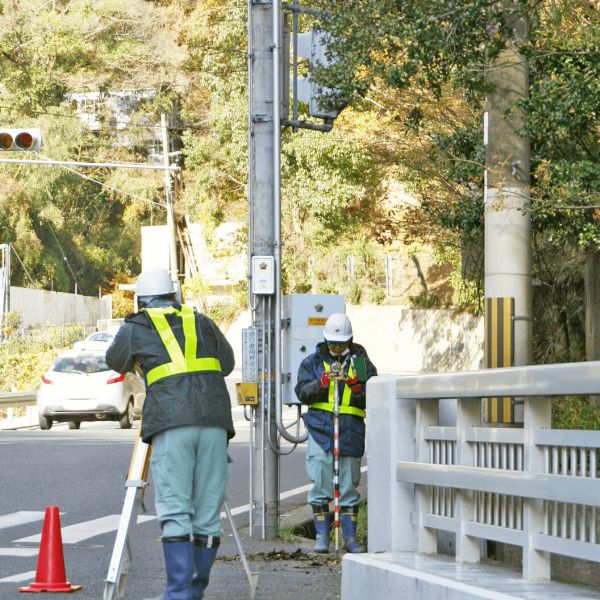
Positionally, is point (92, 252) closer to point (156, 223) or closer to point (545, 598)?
point (156, 223)

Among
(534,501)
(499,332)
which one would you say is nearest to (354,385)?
(499,332)

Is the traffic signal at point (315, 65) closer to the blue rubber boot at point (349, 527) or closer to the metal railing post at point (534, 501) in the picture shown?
the blue rubber boot at point (349, 527)

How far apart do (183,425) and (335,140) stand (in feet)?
93.9

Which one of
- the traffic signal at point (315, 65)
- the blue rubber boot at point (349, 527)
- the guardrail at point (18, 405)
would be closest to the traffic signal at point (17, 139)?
the guardrail at point (18, 405)

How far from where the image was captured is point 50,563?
873 cm

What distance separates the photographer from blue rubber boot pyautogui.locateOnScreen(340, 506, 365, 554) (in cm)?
1078

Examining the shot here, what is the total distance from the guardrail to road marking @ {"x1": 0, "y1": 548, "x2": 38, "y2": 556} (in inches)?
732

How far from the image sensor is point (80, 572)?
31.8ft

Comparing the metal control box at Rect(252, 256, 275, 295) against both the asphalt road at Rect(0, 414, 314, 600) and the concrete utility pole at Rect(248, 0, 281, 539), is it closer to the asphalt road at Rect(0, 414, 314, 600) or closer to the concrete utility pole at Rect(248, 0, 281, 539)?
the concrete utility pole at Rect(248, 0, 281, 539)

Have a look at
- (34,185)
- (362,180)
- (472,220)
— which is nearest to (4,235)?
(34,185)

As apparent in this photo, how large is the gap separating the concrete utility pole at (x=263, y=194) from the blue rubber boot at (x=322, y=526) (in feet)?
2.65

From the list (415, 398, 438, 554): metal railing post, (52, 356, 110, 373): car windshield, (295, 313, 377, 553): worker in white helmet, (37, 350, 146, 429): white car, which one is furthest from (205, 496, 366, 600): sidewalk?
(52, 356, 110, 373): car windshield

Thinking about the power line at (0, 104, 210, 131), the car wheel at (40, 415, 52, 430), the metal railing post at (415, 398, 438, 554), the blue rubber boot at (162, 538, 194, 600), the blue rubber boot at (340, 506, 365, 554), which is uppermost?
the power line at (0, 104, 210, 131)

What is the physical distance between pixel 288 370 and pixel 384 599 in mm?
5428
